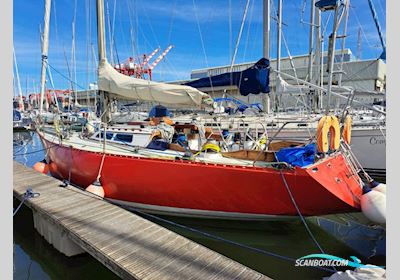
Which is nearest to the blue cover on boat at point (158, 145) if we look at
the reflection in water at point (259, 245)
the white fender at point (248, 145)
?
the reflection in water at point (259, 245)

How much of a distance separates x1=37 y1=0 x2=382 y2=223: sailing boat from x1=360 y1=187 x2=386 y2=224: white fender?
14 centimetres

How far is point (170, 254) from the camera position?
11.1 feet

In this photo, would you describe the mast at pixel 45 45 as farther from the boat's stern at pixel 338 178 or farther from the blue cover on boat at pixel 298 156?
the boat's stern at pixel 338 178

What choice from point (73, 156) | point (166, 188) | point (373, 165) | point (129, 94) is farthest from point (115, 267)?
point (373, 165)

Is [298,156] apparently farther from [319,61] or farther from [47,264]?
[319,61]

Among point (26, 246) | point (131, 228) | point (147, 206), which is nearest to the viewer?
point (131, 228)

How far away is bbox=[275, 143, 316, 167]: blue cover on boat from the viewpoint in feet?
15.2

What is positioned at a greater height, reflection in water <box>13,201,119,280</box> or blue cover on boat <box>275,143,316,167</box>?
blue cover on boat <box>275,143,316,167</box>

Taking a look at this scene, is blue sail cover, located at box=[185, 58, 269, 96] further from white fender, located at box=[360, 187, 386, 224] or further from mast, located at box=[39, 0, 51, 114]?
mast, located at box=[39, 0, 51, 114]

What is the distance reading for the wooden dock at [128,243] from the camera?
3.06m

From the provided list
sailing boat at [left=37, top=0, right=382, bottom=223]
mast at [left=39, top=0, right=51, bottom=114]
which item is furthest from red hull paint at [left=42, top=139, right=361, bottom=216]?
mast at [left=39, top=0, right=51, bottom=114]

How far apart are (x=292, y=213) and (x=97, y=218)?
3.19 metres

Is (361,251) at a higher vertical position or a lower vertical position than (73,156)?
lower

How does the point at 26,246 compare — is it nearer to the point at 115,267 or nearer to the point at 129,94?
the point at 115,267
